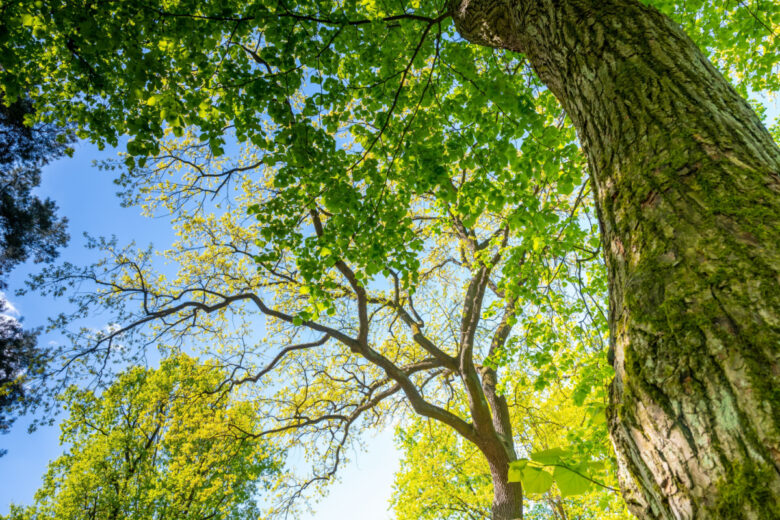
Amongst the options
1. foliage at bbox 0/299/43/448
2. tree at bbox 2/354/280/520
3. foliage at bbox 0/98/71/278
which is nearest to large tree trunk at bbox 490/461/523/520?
tree at bbox 2/354/280/520

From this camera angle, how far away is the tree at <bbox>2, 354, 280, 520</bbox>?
32.4ft

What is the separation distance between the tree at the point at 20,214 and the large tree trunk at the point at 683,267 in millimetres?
10873

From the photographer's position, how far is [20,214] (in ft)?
30.5

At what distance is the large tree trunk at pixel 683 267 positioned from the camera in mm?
800

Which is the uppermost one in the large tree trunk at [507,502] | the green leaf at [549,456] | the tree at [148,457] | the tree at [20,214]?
the tree at [20,214]

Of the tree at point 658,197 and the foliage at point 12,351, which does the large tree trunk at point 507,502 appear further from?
the foliage at point 12,351

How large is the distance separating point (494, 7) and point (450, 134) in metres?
2.04

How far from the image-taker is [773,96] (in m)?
7.32

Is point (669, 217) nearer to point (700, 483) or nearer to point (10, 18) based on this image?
point (700, 483)

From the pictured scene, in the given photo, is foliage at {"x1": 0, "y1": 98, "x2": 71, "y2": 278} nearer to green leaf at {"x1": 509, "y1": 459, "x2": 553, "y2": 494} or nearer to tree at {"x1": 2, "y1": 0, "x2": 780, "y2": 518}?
tree at {"x1": 2, "y1": 0, "x2": 780, "y2": 518}

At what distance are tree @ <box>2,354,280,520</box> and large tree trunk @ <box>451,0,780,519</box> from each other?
372 inches

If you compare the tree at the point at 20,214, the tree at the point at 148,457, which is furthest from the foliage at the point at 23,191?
the tree at the point at 148,457

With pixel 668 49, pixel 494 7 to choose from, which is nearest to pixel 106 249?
pixel 494 7

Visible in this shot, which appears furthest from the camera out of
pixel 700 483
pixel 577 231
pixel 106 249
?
pixel 106 249
